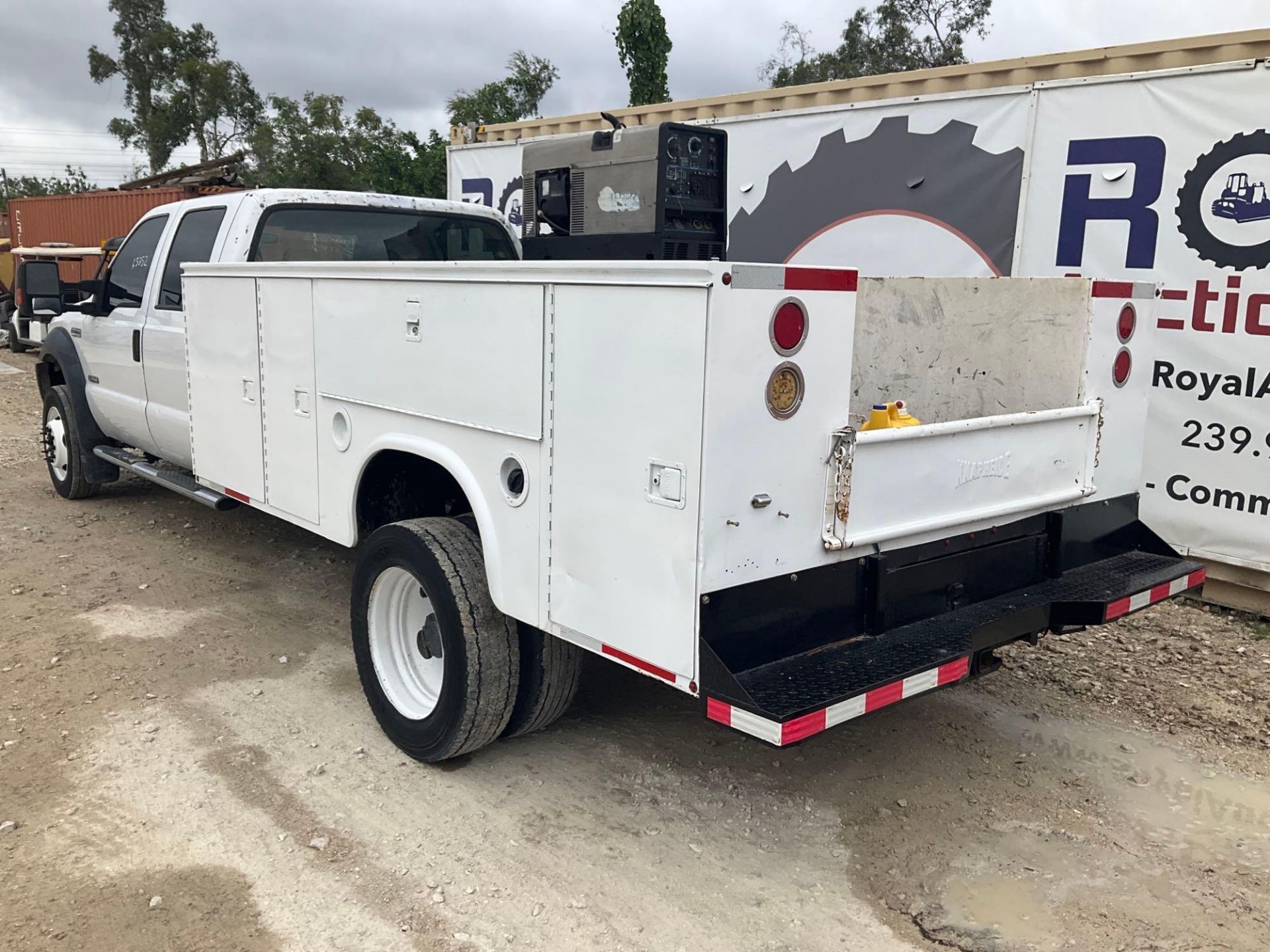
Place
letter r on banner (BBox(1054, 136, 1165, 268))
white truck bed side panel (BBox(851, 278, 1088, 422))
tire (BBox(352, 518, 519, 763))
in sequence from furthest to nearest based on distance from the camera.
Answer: letter r on banner (BBox(1054, 136, 1165, 268))
white truck bed side panel (BBox(851, 278, 1088, 422))
tire (BBox(352, 518, 519, 763))

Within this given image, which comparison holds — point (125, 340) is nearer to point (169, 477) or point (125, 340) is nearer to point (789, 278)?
point (169, 477)

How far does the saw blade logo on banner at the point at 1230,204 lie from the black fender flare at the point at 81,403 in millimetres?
7064

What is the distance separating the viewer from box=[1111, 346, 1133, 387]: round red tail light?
381 cm

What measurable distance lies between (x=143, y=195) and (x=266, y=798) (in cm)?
2049

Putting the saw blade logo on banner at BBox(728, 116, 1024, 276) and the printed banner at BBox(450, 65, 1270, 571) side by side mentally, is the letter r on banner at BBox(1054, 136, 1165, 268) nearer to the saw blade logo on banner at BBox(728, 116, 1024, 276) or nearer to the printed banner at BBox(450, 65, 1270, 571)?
the printed banner at BBox(450, 65, 1270, 571)

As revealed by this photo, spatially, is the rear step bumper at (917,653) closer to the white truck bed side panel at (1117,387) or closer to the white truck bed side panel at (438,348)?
the white truck bed side panel at (1117,387)

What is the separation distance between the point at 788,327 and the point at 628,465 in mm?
555

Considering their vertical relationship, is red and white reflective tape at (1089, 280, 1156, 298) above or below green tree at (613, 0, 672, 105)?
below

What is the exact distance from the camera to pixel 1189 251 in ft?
18.7

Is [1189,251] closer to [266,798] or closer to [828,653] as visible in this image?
[828,653]

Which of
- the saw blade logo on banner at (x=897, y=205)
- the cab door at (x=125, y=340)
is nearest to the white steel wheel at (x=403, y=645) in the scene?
the cab door at (x=125, y=340)

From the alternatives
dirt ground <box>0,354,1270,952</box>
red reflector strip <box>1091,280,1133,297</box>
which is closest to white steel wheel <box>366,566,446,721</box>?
dirt ground <box>0,354,1270,952</box>

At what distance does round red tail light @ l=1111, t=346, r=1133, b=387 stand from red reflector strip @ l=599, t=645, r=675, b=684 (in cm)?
223

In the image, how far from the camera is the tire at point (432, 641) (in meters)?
3.37
